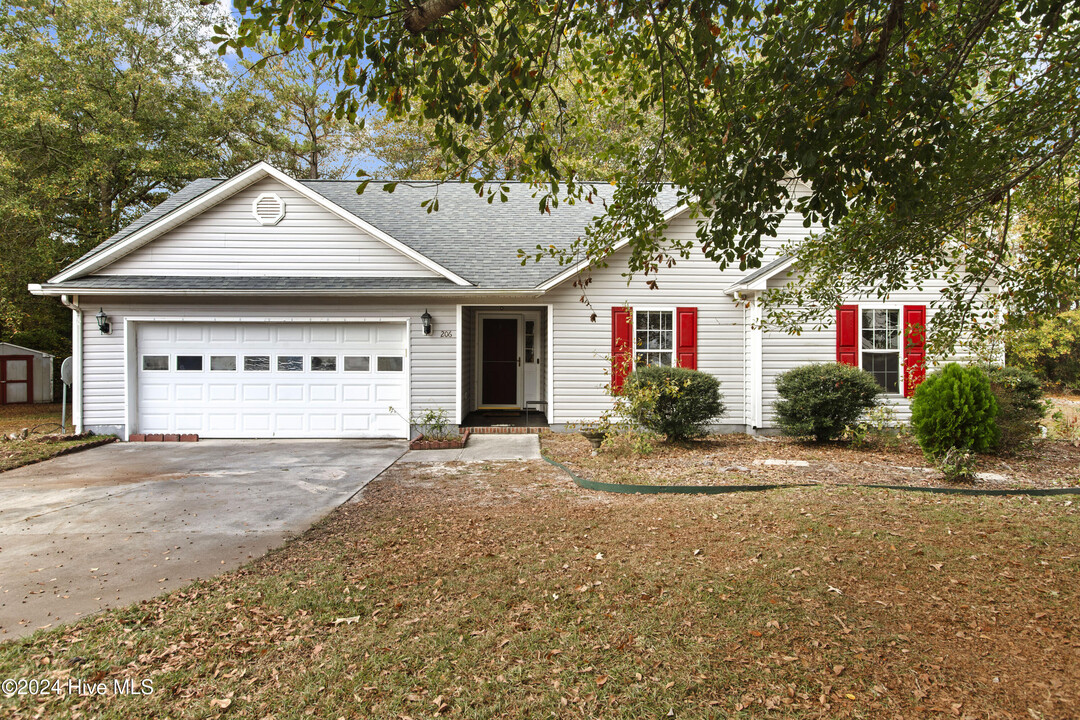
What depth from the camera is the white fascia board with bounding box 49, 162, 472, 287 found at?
33.2 feet

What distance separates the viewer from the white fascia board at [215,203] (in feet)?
33.2

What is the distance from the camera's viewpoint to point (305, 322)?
34.5 feet

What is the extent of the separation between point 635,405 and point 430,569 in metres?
5.23

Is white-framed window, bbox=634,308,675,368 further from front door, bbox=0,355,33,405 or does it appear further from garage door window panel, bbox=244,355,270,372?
front door, bbox=0,355,33,405

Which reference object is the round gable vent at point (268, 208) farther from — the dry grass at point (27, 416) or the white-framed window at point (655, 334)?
the white-framed window at point (655, 334)

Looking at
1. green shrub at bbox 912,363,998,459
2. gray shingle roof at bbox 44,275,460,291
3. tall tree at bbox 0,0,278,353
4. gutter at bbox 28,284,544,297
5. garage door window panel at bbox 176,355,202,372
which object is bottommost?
green shrub at bbox 912,363,998,459

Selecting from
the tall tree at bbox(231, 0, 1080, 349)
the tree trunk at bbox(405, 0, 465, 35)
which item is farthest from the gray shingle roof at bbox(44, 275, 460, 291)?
the tree trunk at bbox(405, 0, 465, 35)

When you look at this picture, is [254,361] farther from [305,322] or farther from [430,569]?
[430,569]

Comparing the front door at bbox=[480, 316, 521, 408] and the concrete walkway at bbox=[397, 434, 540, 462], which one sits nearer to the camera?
the concrete walkway at bbox=[397, 434, 540, 462]

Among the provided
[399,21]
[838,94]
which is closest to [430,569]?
[399,21]

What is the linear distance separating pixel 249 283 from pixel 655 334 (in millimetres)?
7418

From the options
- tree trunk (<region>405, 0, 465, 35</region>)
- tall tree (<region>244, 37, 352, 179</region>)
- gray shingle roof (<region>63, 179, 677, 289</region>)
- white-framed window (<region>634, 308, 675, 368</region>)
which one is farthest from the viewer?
tall tree (<region>244, 37, 352, 179</region>)

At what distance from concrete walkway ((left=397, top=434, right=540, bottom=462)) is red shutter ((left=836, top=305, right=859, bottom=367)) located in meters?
5.77

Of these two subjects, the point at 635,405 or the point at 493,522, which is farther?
the point at 635,405
